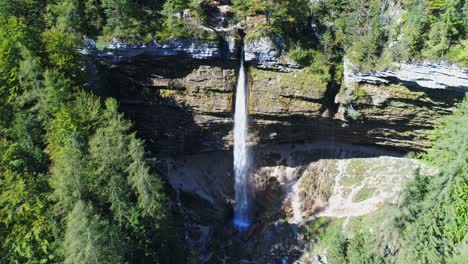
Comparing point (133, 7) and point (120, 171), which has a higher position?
point (133, 7)

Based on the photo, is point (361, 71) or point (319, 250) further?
point (319, 250)

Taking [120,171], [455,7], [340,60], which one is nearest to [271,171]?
[340,60]

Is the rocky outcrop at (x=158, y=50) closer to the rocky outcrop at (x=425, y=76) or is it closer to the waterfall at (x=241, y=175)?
the waterfall at (x=241, y=175)

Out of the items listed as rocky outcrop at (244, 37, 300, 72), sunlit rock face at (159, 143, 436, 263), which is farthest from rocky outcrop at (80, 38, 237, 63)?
sunlit rock face at (159, 143, 436, 263)

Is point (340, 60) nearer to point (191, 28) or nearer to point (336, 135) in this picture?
point (336, 135)

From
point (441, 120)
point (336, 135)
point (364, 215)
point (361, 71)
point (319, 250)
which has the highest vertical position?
point (361, 71)

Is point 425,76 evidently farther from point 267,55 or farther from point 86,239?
point 86,239
